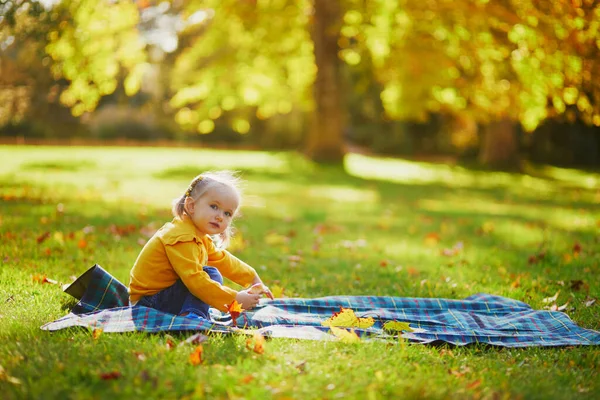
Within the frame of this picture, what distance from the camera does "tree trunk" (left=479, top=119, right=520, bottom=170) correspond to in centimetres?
2059

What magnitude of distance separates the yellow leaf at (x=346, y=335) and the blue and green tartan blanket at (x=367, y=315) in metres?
0.06

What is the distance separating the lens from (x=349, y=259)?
5613 mm

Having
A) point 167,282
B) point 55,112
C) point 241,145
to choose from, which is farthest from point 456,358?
point 55,112

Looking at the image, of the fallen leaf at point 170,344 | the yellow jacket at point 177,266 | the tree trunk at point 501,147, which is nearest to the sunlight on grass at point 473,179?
the tree trunk at point 501,147

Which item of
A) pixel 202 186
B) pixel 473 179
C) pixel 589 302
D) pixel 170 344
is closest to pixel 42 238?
pixel 202 186

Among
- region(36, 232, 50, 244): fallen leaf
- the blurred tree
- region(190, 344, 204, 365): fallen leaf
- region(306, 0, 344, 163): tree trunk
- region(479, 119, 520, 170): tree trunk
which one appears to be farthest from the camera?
region(479, 119, 520, 170): tree trunk

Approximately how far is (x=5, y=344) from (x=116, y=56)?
10541mm

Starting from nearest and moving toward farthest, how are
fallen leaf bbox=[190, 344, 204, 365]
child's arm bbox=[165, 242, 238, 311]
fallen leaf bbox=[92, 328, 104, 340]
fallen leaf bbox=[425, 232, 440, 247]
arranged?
fallen leaf bbox=[190, 344, 204, 365]
fallen leaf bbox=[92, 328, 104, 340]
child's arm bbox=[165, 242, 238, 311]
fallen leaf bbox=[425, 232, 440, 247]

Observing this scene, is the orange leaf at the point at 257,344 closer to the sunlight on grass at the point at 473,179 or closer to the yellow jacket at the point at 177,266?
the yellow jacket at the point at 177,266

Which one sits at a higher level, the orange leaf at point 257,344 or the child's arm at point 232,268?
the child's arm at point 232,268

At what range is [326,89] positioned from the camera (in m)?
16.2

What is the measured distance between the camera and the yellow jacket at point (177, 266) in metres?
3.22

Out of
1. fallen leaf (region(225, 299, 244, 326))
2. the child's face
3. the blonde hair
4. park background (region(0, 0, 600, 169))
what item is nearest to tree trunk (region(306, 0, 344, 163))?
park background (region(0, 0, 600, 169))

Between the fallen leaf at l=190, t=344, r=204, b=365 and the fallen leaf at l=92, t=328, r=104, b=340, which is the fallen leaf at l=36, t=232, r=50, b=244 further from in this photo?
the fallen leaf at l=190, t=344, r=204, b=365
